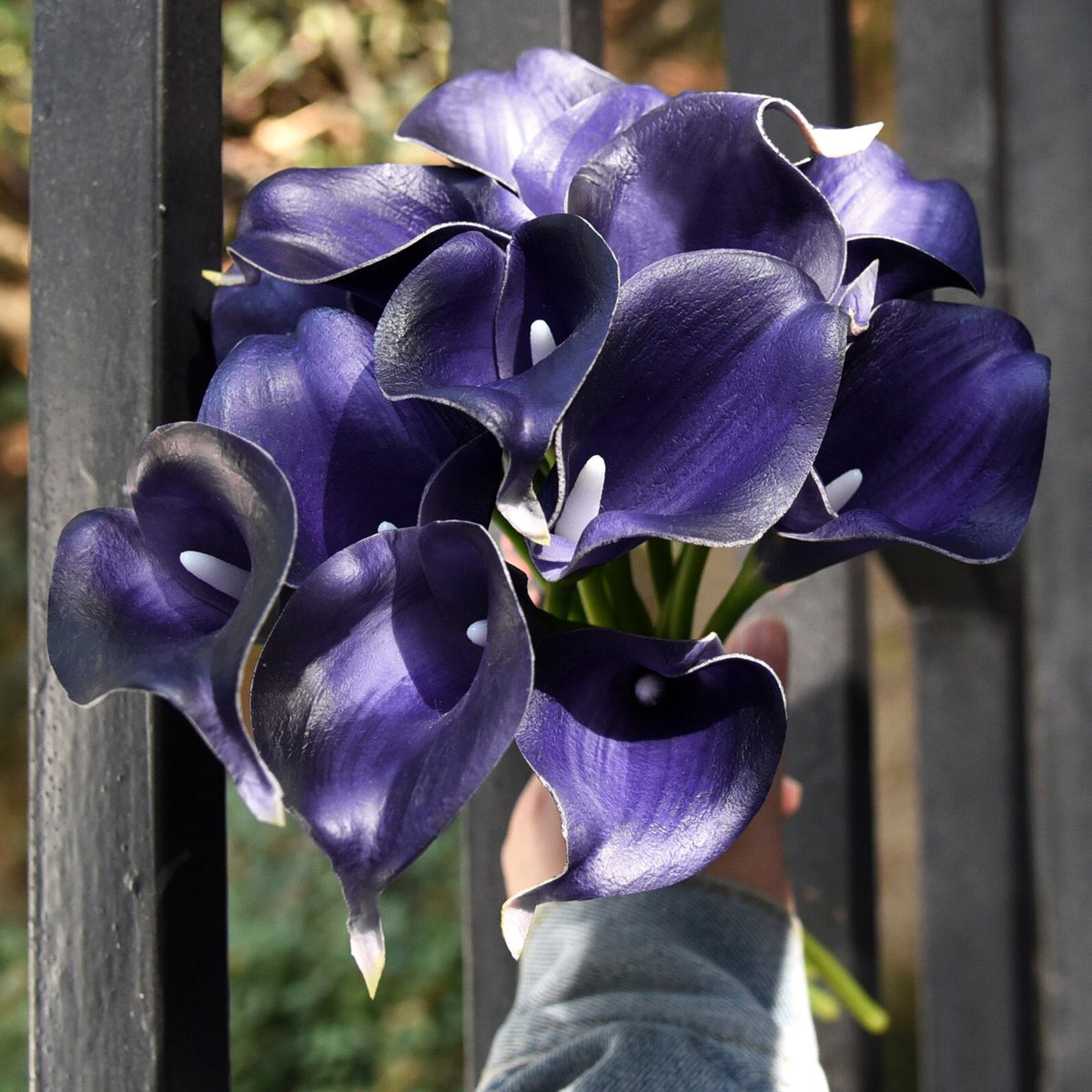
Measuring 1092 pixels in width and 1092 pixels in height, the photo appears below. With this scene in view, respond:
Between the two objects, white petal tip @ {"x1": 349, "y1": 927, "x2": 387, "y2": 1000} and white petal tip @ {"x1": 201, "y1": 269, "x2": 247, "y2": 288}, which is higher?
white petal tip @ {"x1": 201, "y1": 269, "x2": 247, "y2": 288}

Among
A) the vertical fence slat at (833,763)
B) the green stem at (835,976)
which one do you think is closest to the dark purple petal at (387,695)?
the green stem at (835,976)

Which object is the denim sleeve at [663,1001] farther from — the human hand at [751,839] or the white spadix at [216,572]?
the white spadix at [216,572]

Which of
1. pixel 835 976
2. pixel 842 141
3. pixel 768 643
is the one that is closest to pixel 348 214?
pixel 842 141

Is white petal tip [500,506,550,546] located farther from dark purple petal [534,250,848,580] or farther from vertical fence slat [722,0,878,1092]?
vertical fence slat [722,0,878,1092]

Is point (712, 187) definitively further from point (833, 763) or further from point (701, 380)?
point (833, 763)

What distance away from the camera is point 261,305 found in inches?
12.7

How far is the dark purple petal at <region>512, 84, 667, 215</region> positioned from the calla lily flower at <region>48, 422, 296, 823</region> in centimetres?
13

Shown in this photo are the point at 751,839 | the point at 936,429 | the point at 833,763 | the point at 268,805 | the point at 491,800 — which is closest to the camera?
the point at 268,805

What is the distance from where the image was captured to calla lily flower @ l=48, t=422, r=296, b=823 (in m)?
0.21

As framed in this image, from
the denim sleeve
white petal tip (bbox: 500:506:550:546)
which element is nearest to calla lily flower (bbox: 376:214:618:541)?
white petal tip (bbox: 500:506:550:546)

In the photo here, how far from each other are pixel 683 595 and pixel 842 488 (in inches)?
2.9

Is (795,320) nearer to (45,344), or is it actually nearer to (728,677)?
(728,677)

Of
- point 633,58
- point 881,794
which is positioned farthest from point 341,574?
point 633,58

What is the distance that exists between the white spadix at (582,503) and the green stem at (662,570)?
12cm
